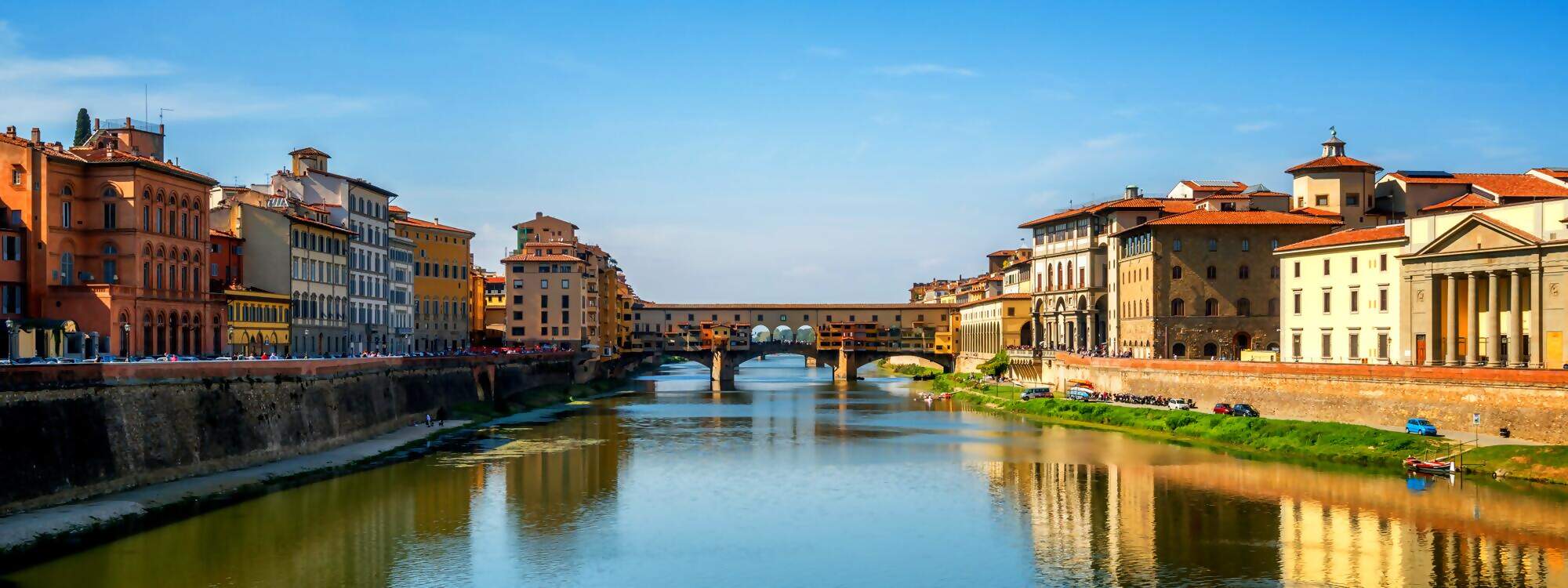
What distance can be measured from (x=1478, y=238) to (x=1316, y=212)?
29091mm

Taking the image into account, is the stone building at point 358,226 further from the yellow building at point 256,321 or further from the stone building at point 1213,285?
the stone building at point 1213,285

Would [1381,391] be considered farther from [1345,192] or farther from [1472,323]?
[1345,192]

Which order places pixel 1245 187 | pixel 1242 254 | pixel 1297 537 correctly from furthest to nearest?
1. pixel 1245 187
2. pixel 1242 254
3. pixel 1297 537

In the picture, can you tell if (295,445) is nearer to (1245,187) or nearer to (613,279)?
(1245,187)

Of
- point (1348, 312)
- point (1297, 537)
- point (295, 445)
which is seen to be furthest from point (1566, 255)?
point (295, 445)

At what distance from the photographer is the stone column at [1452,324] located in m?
61.9

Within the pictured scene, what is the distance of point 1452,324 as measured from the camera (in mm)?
62062

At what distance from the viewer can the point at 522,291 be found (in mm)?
133625

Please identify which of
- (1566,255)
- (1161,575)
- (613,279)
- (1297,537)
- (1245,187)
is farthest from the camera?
(613,279)

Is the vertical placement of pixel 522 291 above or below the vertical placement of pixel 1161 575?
above

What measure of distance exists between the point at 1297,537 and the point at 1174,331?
49716 millimetres

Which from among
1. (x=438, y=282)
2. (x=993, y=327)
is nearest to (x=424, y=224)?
(x=438, y=282)

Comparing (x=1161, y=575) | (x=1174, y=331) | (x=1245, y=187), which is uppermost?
(x=1245, y=187)

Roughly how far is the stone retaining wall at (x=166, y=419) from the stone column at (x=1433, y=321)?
1976 inches
